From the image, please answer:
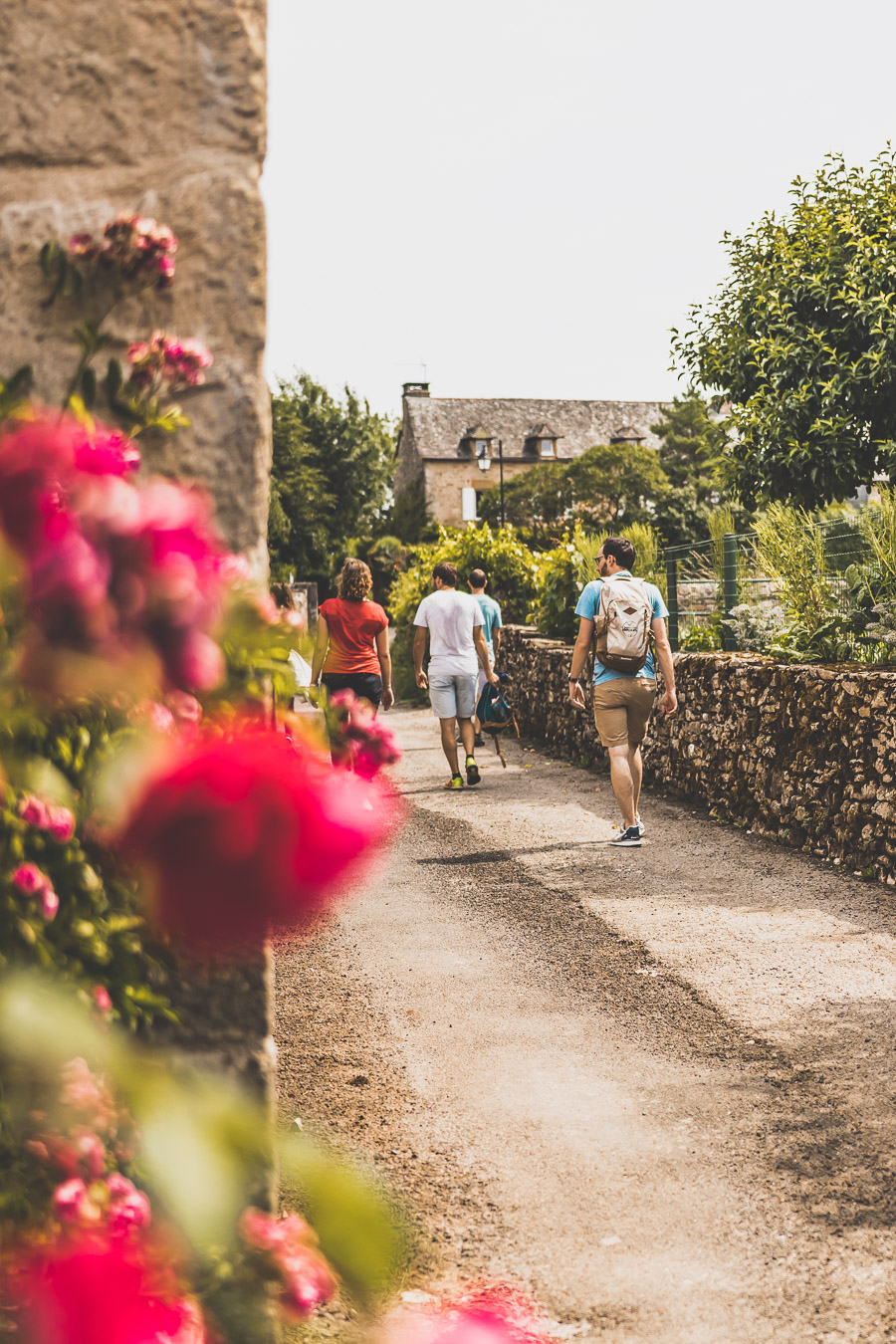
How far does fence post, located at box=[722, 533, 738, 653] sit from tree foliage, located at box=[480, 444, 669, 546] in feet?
140

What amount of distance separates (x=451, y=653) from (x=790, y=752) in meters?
3.50

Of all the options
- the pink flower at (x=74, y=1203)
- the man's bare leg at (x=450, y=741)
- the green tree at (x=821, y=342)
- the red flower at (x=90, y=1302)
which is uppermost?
the green tree at (x=821, y=342)

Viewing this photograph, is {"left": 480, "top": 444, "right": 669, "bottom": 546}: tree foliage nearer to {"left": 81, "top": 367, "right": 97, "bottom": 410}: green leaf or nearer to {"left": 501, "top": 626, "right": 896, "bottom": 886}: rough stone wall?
{"left": 501, "top": 626, "right": 896, "bottom": 886}: rough stone wall

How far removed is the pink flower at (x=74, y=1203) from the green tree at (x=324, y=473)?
4297cm

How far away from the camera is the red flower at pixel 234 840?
0.48 meters

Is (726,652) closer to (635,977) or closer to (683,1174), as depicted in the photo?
(635,977)

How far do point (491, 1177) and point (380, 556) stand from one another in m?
38.8

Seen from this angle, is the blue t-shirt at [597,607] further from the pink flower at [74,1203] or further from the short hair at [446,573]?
the pink flower at [74,1203]

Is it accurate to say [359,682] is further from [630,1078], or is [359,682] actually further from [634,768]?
[630,1078]

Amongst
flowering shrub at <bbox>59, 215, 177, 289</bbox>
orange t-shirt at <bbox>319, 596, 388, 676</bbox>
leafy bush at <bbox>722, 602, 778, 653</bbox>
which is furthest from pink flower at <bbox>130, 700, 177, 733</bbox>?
leafy bush at <bbox>722, 602, 778, 653</bbox>

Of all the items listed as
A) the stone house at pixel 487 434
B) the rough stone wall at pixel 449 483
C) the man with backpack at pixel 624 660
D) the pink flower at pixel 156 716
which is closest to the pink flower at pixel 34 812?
the pink flower at pixel 156 716

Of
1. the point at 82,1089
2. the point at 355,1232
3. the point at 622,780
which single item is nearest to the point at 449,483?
the point at 622,780

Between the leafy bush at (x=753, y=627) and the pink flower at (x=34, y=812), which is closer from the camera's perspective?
the pink flower at (x=34, y=812)

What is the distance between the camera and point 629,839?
7.95 metres
